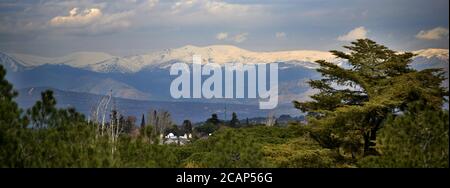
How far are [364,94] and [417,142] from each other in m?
8.90

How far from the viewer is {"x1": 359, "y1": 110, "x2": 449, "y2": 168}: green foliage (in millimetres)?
8141

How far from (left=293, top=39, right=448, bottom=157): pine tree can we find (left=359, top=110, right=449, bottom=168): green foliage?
6716 millimetres

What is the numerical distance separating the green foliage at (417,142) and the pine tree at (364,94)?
6.72 meters

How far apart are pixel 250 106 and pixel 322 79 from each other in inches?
2747

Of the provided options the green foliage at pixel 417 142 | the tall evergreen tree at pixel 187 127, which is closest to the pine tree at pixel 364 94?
the green foliage at pixel 417 142

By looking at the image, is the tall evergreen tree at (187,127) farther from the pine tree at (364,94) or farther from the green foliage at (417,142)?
the green foliage at (417,142)

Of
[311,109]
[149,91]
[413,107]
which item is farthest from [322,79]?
[149,91]

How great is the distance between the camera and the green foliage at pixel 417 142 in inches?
320

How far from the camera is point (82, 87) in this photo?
92688mm

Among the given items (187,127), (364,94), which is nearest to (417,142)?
(364,94)

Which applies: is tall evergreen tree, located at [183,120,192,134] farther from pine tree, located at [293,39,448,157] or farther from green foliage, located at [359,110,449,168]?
green foliage, located at [359,110,449,168]

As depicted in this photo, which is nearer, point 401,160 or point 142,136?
point 401,160

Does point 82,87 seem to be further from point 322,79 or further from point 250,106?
point 322,79

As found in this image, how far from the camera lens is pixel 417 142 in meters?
8.34
